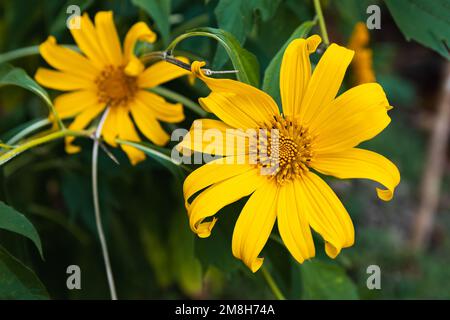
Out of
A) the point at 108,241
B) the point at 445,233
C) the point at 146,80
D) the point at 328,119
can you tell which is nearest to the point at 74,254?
the point at 108,241

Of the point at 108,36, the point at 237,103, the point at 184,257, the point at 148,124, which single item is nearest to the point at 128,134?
the point at 148,124

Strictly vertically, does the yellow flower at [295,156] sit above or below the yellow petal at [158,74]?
below

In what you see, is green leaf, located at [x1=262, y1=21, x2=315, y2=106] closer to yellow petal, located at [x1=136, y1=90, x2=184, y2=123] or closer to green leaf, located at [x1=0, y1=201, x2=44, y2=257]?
yellow petal, located at [x1=136, y1=90, x2=184, y2=123]

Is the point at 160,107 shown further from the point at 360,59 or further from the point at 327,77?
the point at 360,59

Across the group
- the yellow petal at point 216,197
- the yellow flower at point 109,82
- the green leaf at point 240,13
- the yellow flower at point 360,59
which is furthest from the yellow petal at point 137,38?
the yellow flower at point 360,59

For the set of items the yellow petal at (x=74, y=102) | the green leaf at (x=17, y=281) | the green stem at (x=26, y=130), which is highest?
the yellow petal at (x=74, y=102)

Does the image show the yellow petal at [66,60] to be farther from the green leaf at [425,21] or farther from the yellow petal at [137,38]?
the green leaf at [425,21]
